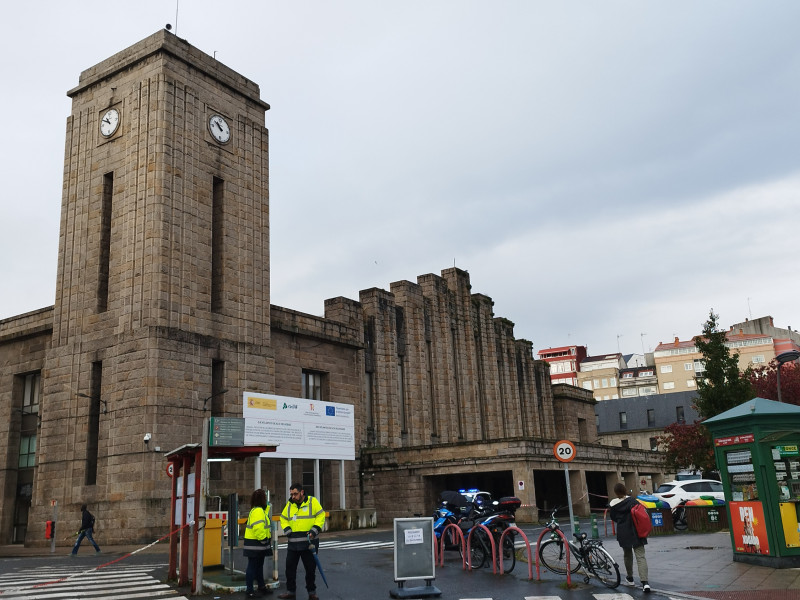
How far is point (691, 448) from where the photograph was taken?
40.0 meters

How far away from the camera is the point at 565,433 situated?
194 ft

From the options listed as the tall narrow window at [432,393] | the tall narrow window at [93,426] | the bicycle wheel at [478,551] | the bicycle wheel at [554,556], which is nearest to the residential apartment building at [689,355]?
the tall narrow window at [432,393]

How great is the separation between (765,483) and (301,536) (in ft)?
27.0

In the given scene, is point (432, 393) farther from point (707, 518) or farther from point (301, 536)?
point (301, 536)

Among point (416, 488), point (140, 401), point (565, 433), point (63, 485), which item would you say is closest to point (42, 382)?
point (63, 485)

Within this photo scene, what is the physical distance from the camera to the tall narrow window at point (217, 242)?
106 feet

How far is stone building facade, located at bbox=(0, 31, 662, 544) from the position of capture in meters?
28.8

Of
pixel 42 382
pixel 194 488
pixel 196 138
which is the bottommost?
pixel 194 488

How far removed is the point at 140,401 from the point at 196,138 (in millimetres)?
11597

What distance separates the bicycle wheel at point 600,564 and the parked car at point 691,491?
1461cm

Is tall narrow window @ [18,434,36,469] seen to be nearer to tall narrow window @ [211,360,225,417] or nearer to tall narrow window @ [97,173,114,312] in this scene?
tall narrow window @ [97,173,114,312]

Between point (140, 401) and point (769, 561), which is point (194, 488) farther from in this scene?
point (140, 401)

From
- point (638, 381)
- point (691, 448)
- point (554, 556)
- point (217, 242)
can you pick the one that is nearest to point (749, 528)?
point (554, 556)

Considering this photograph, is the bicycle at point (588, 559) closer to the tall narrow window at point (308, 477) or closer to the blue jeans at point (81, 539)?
the blue jeans at point (81, 539)
